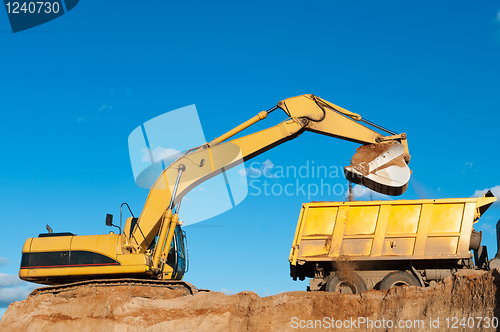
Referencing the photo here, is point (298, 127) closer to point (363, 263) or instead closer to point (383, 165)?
point (383, 165)

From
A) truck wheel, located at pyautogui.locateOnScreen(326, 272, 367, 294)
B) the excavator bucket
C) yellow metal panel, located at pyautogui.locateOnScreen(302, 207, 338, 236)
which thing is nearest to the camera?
truck wheel, located at pyautogui.locateOnScreen(326, 272, 367, 294)

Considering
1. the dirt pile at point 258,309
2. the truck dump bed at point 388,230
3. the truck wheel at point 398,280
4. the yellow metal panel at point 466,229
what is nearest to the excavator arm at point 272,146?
the truck dump bed at point 388,230

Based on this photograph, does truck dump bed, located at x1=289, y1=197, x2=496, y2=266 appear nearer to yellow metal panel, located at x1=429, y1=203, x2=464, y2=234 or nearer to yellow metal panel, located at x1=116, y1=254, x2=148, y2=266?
yellow metal panel, located at x1=429, y1=203, x2=464, y2=234

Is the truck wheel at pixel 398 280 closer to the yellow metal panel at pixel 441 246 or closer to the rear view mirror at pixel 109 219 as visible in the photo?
the yellow metal panel at pixel 441 246

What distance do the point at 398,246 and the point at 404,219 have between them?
2.35 feet

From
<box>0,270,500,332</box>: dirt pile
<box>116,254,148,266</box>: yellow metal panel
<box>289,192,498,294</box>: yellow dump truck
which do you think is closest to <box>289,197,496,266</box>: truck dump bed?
<box>289,192,498,294</box>: yellow dump truck

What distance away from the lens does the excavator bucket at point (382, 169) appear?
11.6 m

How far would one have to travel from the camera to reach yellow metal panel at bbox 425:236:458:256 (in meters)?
11.2

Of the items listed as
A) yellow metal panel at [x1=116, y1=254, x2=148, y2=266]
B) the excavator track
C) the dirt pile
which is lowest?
the dirt pile

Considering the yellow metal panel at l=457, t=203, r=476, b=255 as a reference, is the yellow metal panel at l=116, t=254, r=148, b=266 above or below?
below

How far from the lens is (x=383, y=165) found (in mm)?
11828

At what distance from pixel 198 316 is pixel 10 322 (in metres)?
4.58

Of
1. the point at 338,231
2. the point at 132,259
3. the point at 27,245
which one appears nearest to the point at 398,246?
the point at 338,231

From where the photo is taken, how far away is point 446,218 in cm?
1146
